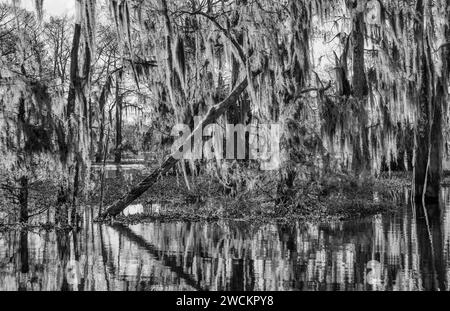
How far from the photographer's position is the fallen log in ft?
46.7

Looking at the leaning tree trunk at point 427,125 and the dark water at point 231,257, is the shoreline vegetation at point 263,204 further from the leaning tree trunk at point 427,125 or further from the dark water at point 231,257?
the dark water at point 231,257

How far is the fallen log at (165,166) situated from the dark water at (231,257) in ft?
4.19

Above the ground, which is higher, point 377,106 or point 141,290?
point 377,106

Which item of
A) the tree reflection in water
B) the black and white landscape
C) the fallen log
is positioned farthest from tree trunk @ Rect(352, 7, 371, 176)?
the fallen log

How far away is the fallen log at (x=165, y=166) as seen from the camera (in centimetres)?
1424

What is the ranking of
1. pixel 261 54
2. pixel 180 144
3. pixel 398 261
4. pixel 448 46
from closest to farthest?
pixel 398 261, pixel 261 54, pixel 180 144, pixel 448 46

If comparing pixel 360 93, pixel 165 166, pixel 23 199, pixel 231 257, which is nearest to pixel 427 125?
pixel 360 93

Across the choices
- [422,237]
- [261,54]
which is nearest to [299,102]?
[261,54]

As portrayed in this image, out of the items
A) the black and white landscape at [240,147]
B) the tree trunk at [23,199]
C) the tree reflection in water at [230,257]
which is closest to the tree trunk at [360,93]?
the black and white landscape at [240,147]

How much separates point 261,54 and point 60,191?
582cm

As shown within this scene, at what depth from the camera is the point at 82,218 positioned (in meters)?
14.6

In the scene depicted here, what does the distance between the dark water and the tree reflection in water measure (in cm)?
1
